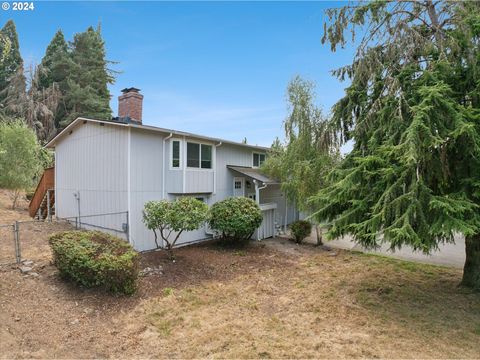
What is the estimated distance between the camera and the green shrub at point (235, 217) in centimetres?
1141

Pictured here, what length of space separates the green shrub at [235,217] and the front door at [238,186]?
2.99 m

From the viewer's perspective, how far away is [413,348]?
482 cm

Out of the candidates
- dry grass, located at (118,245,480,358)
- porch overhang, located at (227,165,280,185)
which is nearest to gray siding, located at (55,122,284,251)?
porch overhang, located at (227,165,280,185)

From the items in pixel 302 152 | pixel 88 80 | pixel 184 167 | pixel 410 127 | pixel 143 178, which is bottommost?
pixel 143 178

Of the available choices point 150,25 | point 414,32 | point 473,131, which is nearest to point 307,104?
point 414,32

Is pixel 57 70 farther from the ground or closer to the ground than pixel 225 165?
farther from the ground

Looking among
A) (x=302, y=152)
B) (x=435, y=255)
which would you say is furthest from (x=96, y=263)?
(x=435, y=255)

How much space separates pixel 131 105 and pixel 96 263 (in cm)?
787

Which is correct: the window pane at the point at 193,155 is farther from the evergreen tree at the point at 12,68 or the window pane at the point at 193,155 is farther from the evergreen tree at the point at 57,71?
the evergreen tree at the point at 12,68

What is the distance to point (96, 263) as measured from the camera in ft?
22.1

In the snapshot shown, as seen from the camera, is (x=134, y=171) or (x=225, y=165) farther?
(x=225, y=165)

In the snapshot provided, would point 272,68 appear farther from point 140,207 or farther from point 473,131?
point 473,131

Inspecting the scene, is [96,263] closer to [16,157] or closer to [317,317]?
[317,317]

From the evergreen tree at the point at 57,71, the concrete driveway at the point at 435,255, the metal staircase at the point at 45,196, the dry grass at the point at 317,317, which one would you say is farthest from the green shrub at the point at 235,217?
the evergreen tree at the point at 57,71
